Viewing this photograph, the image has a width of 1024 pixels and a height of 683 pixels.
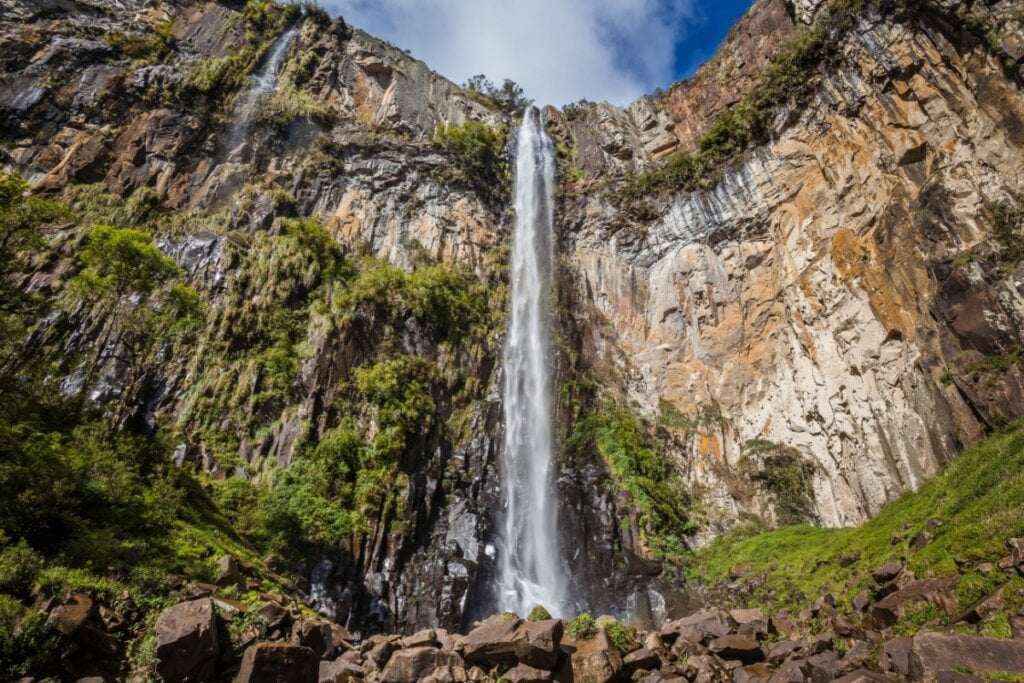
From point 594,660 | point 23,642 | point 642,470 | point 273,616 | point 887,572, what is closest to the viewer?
point 23,642

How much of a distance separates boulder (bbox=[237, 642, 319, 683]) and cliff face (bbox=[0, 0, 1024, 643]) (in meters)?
8.01

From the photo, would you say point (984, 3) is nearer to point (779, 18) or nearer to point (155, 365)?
point (779, 18)

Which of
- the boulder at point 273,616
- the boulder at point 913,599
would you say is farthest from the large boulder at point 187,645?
the boulder at point 913,599

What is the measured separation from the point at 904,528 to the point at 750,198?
15472 millimetres

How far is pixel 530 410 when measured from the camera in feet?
72.0

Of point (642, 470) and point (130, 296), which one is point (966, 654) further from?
point (130, 296)

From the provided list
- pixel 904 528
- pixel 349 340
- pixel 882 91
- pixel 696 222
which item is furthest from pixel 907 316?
pixel 349 340

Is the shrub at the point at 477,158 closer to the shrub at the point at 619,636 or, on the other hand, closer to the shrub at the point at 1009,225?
the shrub at the point at 1009,225

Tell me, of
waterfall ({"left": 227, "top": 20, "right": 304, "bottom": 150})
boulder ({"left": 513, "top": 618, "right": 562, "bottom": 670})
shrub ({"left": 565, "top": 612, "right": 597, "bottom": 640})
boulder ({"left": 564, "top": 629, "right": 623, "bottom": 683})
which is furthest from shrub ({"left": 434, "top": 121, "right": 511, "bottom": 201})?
boulder ({"left": 513, "top": 618, "right": 562, "bottom": 670})

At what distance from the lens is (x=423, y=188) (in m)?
26.9

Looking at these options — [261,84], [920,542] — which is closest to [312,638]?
[920,542]

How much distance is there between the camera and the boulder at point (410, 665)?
7227 mm

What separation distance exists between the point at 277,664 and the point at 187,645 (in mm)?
1025

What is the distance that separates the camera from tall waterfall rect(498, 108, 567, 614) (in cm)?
1712
